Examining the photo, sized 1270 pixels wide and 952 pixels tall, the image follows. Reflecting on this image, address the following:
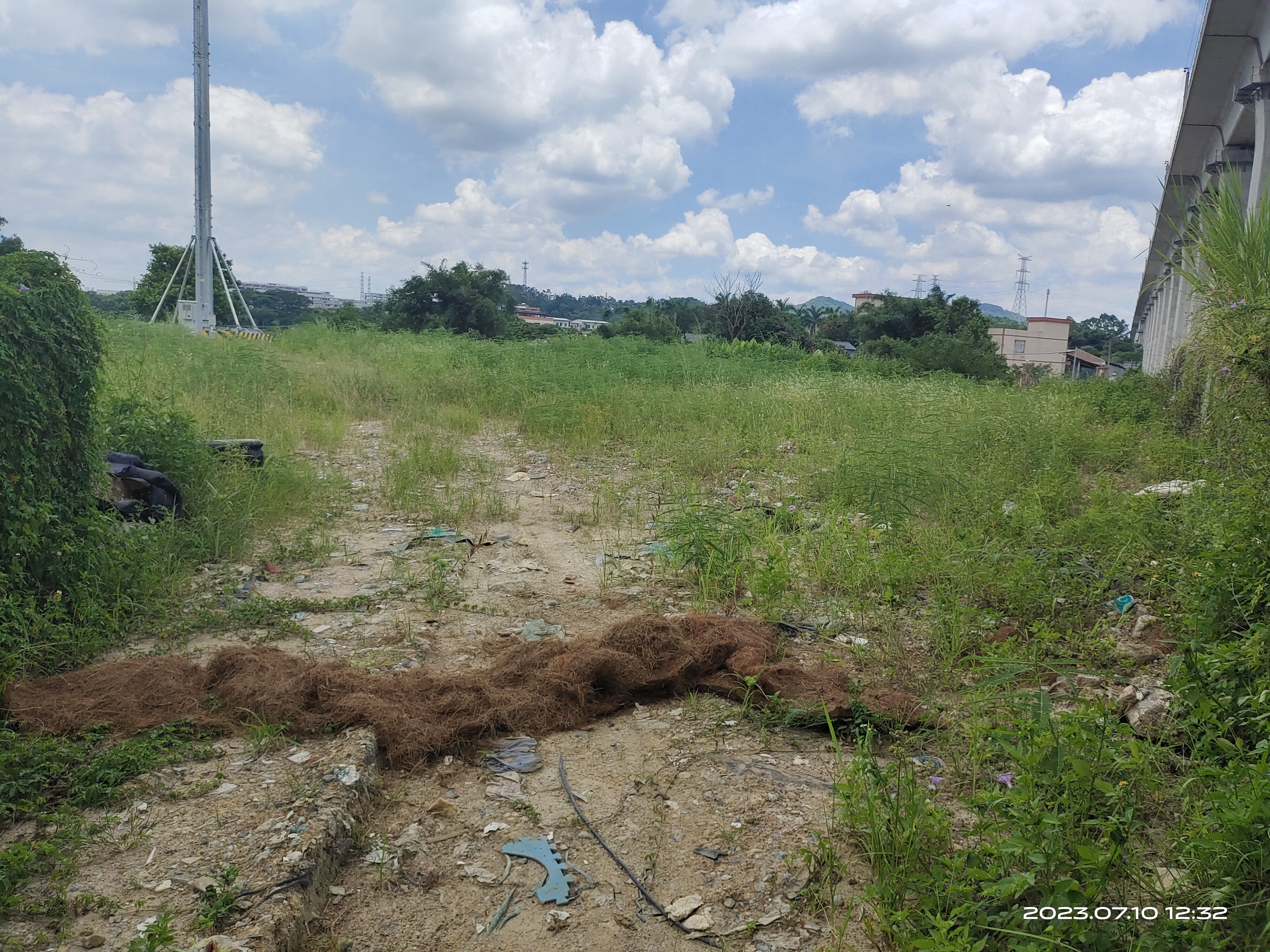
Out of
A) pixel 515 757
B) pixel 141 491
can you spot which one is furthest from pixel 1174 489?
pixel 141 491

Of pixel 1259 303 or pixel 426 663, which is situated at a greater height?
pixel 1259 303

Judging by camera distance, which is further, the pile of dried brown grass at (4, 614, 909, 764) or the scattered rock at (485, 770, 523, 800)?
the pile of dried brown grass at (4, 614, 909, 764)

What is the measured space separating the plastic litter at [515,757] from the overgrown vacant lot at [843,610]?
18 centimetres

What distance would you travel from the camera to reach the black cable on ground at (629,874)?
2.15m

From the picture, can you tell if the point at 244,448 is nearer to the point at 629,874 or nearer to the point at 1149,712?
the point at 629,874

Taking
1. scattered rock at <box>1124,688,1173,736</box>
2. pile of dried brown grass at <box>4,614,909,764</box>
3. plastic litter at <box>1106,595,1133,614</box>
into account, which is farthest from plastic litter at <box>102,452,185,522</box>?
plastic litter at <box>1106,595,1133,614</box>

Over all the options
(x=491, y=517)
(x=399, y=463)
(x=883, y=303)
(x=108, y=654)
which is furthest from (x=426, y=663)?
(x=883, y=303)

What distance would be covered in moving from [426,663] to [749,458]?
5084 millimetres

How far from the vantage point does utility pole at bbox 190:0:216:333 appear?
17.4 meters

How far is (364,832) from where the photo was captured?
257 cm

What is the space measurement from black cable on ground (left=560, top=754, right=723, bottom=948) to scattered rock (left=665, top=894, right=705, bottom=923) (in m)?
0.01

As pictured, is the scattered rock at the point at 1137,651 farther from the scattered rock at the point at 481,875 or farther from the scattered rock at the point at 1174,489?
the scattered rock at the point at 481,875

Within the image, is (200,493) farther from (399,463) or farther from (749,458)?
(749,458)

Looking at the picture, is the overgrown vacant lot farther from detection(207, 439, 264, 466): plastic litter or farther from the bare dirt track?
detection(207, 439, 264, 466): plastic litter
